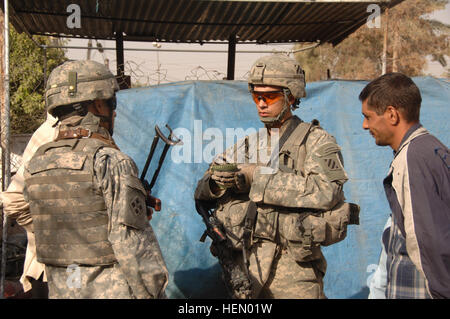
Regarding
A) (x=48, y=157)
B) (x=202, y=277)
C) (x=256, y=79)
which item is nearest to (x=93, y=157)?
(x=48, y=157)

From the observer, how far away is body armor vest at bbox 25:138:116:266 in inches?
88.0

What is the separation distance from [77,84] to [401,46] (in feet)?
73.2

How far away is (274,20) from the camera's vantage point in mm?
6242

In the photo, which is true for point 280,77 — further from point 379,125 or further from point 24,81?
point 24,81

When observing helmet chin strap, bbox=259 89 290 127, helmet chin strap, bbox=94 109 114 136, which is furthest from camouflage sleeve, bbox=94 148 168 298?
helmet chin strap, bbox=259 89 290 127

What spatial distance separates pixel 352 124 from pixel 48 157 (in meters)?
3.54

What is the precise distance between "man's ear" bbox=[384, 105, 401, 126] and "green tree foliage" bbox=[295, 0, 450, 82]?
63.6ft

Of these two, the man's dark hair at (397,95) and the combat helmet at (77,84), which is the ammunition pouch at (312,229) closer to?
the man's dark hair at (397,95)

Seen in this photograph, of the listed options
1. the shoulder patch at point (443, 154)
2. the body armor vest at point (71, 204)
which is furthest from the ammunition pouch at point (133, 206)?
the shoulder patch at point (443, 154)

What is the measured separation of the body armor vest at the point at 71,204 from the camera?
224 centimetres

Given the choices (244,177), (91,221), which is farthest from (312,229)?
(91,221)
